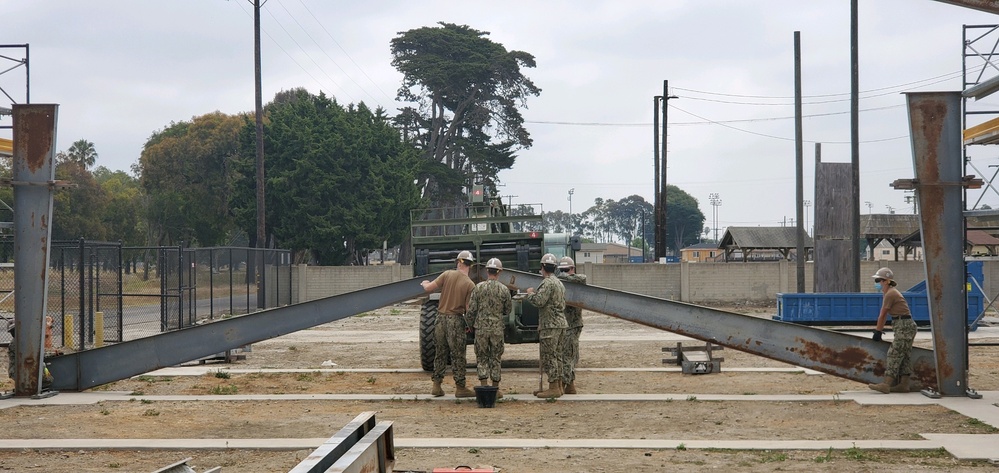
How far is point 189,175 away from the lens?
61031mm

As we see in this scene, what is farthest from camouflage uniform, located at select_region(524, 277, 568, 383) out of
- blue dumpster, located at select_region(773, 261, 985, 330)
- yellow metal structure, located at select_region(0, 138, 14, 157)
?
blue dumpster, located at select_region(773, 261, 985, 330)

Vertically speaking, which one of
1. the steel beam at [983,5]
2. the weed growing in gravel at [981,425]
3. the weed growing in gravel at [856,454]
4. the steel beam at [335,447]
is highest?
the steel beam at [983,5]

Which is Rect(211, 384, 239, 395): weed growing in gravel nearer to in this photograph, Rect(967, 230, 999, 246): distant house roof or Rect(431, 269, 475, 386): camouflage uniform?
Rect(431, 269, 475, 386): camouflage uniform

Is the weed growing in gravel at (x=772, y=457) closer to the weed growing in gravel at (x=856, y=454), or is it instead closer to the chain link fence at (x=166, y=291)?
the weed growing in gravel at (x=856, y=454)

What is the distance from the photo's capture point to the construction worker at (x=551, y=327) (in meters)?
13.8

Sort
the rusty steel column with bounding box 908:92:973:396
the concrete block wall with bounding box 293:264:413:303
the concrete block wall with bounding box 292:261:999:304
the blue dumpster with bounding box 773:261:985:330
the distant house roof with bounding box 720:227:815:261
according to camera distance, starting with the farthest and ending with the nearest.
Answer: the distant house roof with bounding box 720:227:815:261 → the concrete block wall with bounding box 293:264:413:303 → the concrete block wall with bounding box 292:261:999:304 → the blue dumpster with bounding box 773:261:985:330 → the rusty steel column with bounding box 908:92:973:396

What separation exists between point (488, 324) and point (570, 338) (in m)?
1.45

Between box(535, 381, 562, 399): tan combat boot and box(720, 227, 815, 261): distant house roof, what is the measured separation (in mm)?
41789

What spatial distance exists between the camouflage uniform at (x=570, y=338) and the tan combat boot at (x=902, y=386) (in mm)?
4353

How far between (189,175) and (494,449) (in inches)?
2151

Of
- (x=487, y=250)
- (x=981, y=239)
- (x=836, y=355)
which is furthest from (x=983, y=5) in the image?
(x=981, y=239)

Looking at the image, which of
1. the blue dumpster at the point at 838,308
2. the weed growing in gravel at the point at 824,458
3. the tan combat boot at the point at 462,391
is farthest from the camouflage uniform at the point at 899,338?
the blue dumpster at the point at 838,308

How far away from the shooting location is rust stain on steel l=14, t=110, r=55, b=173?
45.1 feet

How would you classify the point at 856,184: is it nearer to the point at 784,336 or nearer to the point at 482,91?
the point at 784,336
